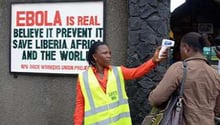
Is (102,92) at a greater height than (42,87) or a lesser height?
greater

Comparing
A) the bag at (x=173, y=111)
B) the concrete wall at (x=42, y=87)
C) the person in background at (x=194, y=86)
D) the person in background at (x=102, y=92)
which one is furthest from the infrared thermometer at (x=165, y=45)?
the concrete wall at (x=42, y=87)

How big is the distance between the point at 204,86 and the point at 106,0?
2287 mm

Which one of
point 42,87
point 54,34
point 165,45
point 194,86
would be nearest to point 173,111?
point 194,86

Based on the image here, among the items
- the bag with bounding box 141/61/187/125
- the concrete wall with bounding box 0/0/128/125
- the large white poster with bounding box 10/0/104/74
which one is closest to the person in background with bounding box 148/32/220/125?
the bag with bounding box 141/61/187/125

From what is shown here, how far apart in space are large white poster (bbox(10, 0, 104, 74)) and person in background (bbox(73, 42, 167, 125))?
4.06 ft

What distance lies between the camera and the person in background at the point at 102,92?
13.6 ft

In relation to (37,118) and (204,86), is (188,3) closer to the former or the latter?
(37,118)

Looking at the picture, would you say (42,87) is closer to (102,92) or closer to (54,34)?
(54,34)

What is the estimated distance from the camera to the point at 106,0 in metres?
5.48

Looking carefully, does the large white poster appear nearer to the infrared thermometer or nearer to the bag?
the infrared thermometer

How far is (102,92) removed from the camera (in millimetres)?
4152

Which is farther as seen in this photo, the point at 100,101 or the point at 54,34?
the point at 54,34

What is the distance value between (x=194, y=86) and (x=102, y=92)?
963 millimetres

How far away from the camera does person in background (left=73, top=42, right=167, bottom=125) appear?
4152 mm
